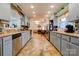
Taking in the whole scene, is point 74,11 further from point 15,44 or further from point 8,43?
point 8,43

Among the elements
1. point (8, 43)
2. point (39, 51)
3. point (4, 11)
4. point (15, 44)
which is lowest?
point (39, 51)

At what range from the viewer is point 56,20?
9.96 m

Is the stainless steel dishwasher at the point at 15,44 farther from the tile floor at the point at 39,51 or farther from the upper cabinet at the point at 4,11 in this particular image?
the upper cabinet at the point at 4,11

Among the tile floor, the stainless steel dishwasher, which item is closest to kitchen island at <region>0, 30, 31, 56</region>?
the stainless steel dishwasher

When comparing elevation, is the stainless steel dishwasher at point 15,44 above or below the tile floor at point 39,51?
above

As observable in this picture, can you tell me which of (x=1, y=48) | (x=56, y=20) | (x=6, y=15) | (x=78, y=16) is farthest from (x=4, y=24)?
(x=56, y=20)

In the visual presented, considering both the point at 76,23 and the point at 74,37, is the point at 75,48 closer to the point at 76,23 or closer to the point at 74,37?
the point at 74,37

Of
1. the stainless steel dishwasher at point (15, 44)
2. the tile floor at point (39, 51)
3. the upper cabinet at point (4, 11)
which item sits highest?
the upper cabinet at point (4, 11)

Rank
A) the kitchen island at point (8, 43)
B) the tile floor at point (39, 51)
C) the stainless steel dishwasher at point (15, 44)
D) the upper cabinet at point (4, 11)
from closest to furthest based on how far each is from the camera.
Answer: the kitchen island at point (8, 43) < the stainless steel dishwasher at point (15, 44) < the upper cabinet at point (4, 11) < the tile floor at point (39, 51)

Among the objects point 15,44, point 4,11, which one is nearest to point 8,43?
point 15,44

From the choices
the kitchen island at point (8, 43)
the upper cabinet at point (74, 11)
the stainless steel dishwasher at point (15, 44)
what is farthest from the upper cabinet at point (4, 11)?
the upper cabinet at point (74, 11)

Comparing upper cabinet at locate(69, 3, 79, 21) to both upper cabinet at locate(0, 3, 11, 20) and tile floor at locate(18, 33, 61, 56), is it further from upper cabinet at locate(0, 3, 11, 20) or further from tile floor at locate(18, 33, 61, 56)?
upper cabinet at locate(0, 3, 11, 20)

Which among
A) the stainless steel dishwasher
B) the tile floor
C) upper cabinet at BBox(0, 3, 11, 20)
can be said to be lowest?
the tile floor

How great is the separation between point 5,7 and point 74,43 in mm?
2704
